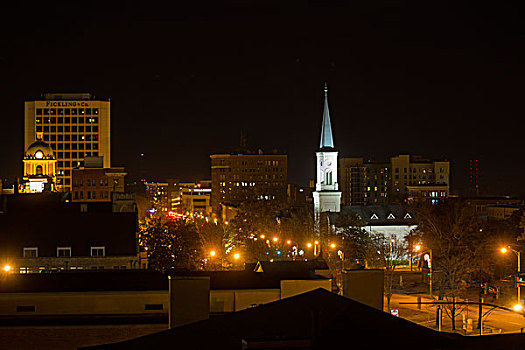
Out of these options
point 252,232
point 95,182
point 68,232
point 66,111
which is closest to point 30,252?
point 68,232

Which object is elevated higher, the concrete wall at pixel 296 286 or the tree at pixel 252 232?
the concrete wall at pixel 296 286

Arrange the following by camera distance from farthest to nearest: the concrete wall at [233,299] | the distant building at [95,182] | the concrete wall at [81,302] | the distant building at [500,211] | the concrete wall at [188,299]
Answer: the distant building at [500,211] < the distant building at [95,182] < the concrete wall at [233,299] < the concrete wall at [81,302] < the concrete wall at [188,299]

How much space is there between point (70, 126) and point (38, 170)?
237ft

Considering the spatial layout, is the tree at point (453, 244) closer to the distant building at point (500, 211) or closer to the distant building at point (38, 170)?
the distant building at point (38, 170)

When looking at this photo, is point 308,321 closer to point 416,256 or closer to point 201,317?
Result: point 201,317

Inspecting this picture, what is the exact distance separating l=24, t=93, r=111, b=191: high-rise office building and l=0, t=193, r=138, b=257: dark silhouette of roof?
135670mm

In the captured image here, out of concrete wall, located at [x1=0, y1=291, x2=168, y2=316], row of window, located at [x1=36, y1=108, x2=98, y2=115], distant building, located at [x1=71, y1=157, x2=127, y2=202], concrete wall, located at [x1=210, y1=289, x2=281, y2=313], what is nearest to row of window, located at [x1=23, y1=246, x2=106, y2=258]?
concrete wall, located at [x1=210, y1=289, x2=281, y2=313]

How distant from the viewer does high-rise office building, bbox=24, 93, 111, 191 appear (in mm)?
191625

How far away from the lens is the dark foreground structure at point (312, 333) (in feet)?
48.5

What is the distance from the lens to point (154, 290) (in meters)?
29.4

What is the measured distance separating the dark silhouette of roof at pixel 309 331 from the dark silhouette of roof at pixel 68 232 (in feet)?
129

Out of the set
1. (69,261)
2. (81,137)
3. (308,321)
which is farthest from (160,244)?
(81,137)

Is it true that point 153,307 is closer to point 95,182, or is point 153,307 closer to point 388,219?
point 388,219

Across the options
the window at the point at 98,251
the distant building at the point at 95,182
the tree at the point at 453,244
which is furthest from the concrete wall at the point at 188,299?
the distant building at the point at 95,182
